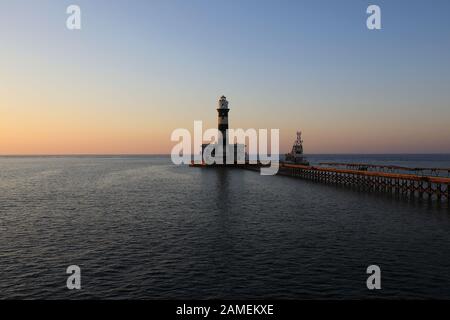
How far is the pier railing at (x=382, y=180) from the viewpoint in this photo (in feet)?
147

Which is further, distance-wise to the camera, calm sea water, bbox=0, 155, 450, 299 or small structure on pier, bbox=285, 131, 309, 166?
small structure on pier, bbox=285, 131, 309, 166

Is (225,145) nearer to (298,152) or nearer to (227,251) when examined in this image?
(298,152)

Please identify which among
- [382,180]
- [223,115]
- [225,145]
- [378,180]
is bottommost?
[382,180]

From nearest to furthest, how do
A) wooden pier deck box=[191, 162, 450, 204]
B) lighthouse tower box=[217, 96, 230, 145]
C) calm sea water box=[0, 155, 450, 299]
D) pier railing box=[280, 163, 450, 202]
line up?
Result: calm sea water box=[0, 155, 450, 299] < pier railing box=[280, 163, 450, 202] < wooden pier deck box=[191, 162, 450, 204] < lighthouse tower box=[217, 96, 230, 145]

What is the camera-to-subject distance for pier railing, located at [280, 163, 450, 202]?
44675 millimetres

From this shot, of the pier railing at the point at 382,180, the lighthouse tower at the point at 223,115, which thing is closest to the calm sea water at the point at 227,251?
the pier railing at the point at 382,180

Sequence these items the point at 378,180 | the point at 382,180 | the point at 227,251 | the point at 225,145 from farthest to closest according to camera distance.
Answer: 1. the point at 225,145
2. the point at 382,180
3. the point at 378,180
4. the point at 227,251

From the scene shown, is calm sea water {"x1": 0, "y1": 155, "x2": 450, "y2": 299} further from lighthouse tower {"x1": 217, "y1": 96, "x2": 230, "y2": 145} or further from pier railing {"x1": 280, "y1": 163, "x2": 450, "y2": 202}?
lighthouse tower {"x1": 217, "y1": 96, "x2": 230, "y2": 145}

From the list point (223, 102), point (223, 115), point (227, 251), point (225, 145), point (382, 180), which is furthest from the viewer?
point (225, 145)

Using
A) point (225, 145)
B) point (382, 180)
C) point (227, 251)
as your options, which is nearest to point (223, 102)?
point (225, 145)

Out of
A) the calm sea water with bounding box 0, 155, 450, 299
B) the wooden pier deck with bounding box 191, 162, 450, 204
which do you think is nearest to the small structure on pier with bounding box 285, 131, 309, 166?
the wooden pier deck with bounding box 191, 162, 450, 204

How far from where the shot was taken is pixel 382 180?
199 feet
